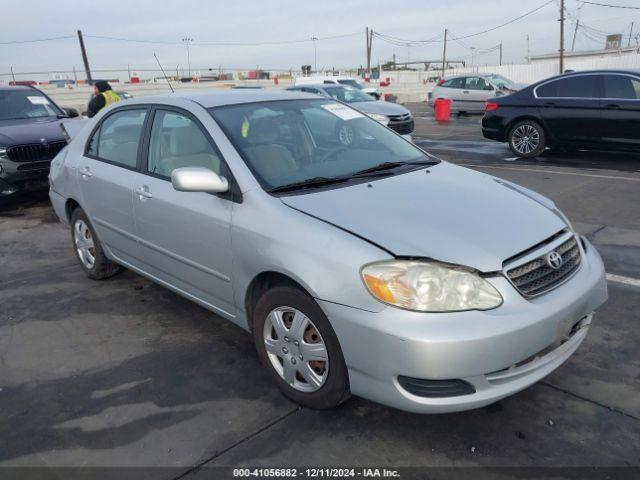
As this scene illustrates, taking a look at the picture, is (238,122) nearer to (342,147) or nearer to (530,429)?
(342,147)

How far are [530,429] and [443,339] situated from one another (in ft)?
2.69

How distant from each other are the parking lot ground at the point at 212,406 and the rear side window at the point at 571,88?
18.4 ft

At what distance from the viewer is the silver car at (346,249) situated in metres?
2.33

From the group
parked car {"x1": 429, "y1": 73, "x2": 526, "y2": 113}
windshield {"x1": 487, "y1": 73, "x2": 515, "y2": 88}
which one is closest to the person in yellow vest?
parked car {"x1": 429, "y1": 73, "x2": 526, "y2": 113}

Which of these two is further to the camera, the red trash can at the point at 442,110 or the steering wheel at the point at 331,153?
the red trash can at the point at 442,110

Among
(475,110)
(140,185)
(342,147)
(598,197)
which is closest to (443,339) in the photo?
(342,147)

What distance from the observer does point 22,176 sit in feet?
24.3

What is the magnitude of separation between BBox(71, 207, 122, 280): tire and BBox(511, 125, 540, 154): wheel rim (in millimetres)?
7970

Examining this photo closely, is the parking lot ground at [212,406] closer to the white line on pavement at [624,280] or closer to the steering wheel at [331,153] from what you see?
the white line on pavement at [624,280]

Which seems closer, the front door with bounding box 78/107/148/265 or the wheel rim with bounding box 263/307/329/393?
the wheel rim with bounding box 263/307/329/393

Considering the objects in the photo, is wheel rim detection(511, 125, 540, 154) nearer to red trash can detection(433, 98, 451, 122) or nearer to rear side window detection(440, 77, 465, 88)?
red trash can detection(433, 98, 451, 122)

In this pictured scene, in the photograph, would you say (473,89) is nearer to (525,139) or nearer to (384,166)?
(525,139)

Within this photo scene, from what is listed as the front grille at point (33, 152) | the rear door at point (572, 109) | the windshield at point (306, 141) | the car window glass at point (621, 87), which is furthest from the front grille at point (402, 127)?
the windshield at point (306, 141)

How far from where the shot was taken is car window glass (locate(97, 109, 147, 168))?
13.0 feet
